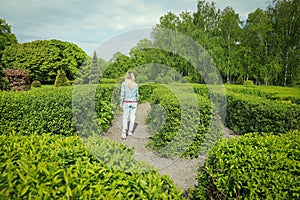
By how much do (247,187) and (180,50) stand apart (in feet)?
78.5

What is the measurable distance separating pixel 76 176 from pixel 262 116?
252 inches

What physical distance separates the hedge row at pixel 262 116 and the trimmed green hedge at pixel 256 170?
11.1ft

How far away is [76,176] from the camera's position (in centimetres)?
177

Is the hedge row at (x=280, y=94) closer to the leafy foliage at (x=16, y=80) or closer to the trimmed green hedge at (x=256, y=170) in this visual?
the trimmed green hedge at (x=256, y=170)

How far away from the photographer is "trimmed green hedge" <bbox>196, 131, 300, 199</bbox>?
94.7 inches

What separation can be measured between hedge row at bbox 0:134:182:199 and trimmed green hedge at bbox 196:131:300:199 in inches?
37.7

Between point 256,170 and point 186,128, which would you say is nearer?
point 256,170

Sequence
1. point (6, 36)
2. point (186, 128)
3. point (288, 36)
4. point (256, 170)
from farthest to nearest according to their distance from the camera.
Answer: point (6, 36) → point (288, 36) → point (186, 128) → point (256, 170)

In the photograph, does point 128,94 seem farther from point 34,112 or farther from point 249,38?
point 249,38

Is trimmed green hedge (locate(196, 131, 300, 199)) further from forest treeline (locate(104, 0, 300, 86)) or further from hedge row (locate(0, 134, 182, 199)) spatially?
forest treeline (locate(104, 0, 300, 86))

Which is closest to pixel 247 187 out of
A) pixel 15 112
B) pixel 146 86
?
pixel 15 112

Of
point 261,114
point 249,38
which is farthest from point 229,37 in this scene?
point 261,114

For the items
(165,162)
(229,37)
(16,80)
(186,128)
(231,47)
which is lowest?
(165,162)

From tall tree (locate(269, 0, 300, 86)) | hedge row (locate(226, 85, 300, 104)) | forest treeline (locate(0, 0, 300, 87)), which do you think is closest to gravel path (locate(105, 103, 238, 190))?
hedge row (locate(226, 85, 300, 104))
